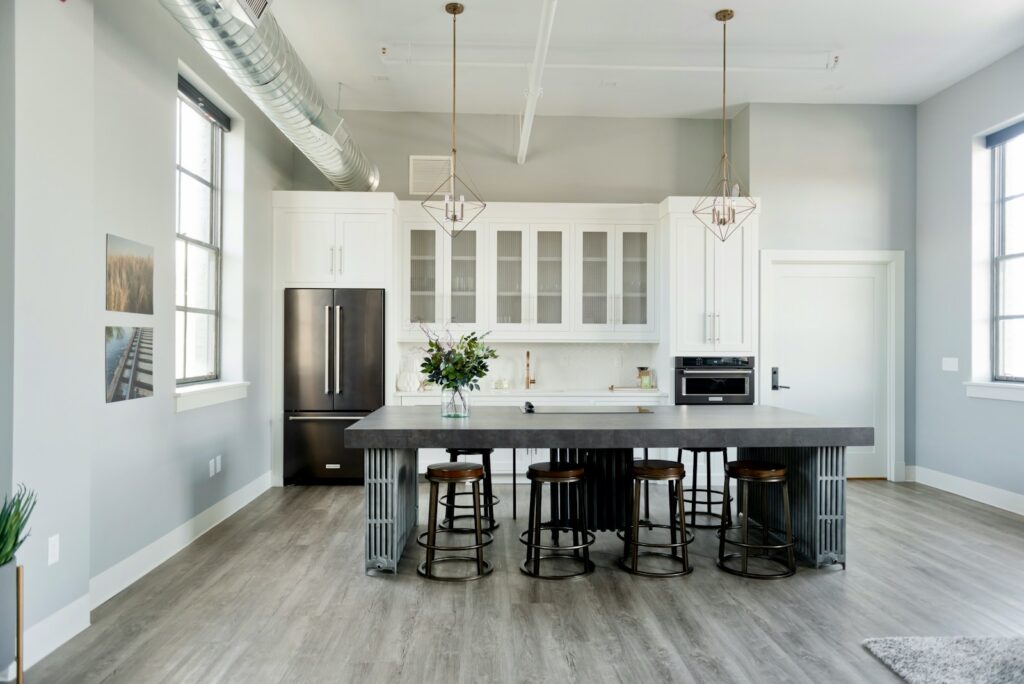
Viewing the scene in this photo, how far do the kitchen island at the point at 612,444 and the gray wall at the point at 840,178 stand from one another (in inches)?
109

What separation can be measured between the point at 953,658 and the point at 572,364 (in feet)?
14.5

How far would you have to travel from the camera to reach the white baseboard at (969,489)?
514cm

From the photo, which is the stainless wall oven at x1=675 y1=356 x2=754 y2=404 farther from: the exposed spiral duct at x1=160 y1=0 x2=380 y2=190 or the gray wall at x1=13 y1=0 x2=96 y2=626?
the gray wall at x1=13 y1=0 x2=96 y2=626

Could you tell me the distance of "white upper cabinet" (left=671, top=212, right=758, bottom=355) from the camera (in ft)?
20.1

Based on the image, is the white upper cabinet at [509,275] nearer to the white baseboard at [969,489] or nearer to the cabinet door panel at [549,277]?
the cabinet door panel at [549,277]

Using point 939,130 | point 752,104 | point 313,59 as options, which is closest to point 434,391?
point 313,59

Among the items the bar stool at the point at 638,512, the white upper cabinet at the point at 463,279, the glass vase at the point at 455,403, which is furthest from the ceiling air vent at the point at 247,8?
the white upper cabinet at the point at 463,279

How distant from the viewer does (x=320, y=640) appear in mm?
2889

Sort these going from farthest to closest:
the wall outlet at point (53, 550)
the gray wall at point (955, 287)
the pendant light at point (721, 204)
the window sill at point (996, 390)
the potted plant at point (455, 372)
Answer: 1. the pendant light at point (721, 204)
2. the gray wall at point (955, 287)
3. the window sill at point (996, 390)
4. the potted plant at point (455, 372)
5. the wall outlet at point (53, 550)

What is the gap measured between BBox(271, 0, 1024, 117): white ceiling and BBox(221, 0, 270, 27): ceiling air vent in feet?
5.31

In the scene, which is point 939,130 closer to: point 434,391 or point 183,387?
point 434,391

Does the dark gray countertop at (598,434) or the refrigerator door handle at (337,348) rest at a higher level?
the refrigerator door handle at (337,348)

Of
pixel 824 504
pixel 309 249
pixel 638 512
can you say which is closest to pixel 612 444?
pixel 638 512

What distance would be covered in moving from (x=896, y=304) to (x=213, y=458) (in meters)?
5.97
